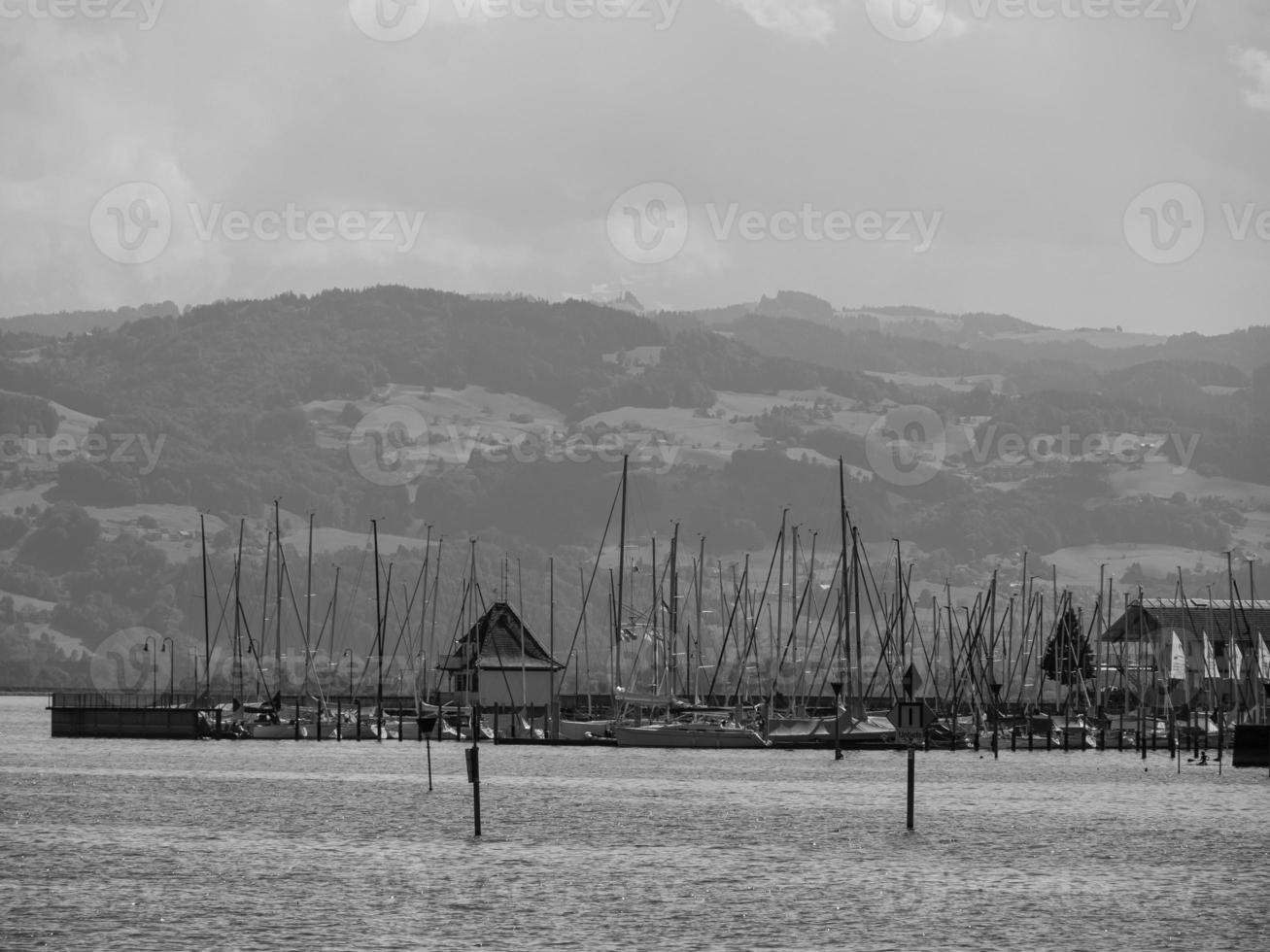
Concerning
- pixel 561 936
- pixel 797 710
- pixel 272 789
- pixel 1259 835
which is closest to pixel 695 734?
pixel 797 710

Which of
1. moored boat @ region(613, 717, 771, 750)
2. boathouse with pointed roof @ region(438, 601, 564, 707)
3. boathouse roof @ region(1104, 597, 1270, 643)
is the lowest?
moored boat @ region(613, 717, 771, 750)

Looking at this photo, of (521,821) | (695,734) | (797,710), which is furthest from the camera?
(797,710)

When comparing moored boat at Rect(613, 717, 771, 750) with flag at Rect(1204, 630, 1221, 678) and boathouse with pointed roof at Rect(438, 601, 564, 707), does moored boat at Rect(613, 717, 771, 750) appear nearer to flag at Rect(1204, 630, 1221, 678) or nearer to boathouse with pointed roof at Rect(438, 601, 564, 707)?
flag at Rect(1204, 630, 1221, 678)

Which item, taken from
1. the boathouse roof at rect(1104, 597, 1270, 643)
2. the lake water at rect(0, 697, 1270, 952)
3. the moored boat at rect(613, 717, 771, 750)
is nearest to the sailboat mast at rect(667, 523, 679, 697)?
the moored boat at rect(613, 717, 771, 750)

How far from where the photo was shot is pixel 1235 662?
485 feet

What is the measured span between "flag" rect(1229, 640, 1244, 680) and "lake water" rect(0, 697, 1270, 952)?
32.7 metres

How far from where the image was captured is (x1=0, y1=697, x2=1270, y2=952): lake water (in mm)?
46125

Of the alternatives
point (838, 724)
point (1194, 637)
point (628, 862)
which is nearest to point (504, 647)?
point (1194, 637)

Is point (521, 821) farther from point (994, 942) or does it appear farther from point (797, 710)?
point (797, 710)

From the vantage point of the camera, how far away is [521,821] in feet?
242

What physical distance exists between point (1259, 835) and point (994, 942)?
29066 mm

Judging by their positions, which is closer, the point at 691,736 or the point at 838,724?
the point at 838,724

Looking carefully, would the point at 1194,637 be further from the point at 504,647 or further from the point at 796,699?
the point at 504,647

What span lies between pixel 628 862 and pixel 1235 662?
9568 centimetres
